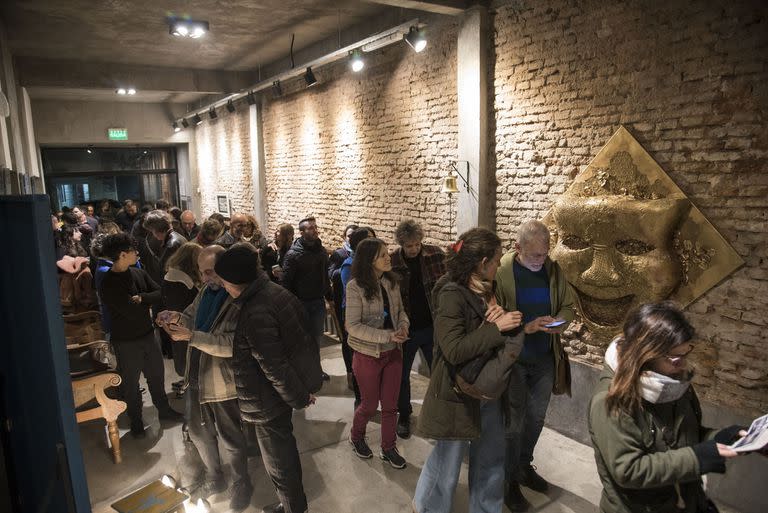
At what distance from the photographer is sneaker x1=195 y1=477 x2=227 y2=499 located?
403 cm

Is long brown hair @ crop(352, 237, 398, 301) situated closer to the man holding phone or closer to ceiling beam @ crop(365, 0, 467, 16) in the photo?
the man holding phone

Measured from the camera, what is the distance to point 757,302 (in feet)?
12.2

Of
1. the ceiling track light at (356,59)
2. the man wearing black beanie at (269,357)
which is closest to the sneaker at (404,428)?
the man wearing black beanie at (269,357)

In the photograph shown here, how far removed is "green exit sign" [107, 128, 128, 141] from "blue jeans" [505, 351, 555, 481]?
46.6 ft

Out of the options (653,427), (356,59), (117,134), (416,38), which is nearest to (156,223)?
(356,59)

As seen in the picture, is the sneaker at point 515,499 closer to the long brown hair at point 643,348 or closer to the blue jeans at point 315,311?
the long brown hair at point 643,348

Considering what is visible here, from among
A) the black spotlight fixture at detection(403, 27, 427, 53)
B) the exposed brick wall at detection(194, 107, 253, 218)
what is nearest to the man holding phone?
the black spotlight fixture at detection(403, 27, 427, 53)

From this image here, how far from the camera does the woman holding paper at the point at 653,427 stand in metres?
2.03

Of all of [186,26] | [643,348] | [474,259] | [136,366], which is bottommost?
[136,366]

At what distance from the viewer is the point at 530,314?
3707 millimetres

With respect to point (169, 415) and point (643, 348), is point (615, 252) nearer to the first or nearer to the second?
point (643, 348)

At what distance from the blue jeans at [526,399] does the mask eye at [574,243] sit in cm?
133

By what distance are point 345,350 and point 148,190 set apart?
13.9 meters

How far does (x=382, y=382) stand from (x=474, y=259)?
1.74 m
